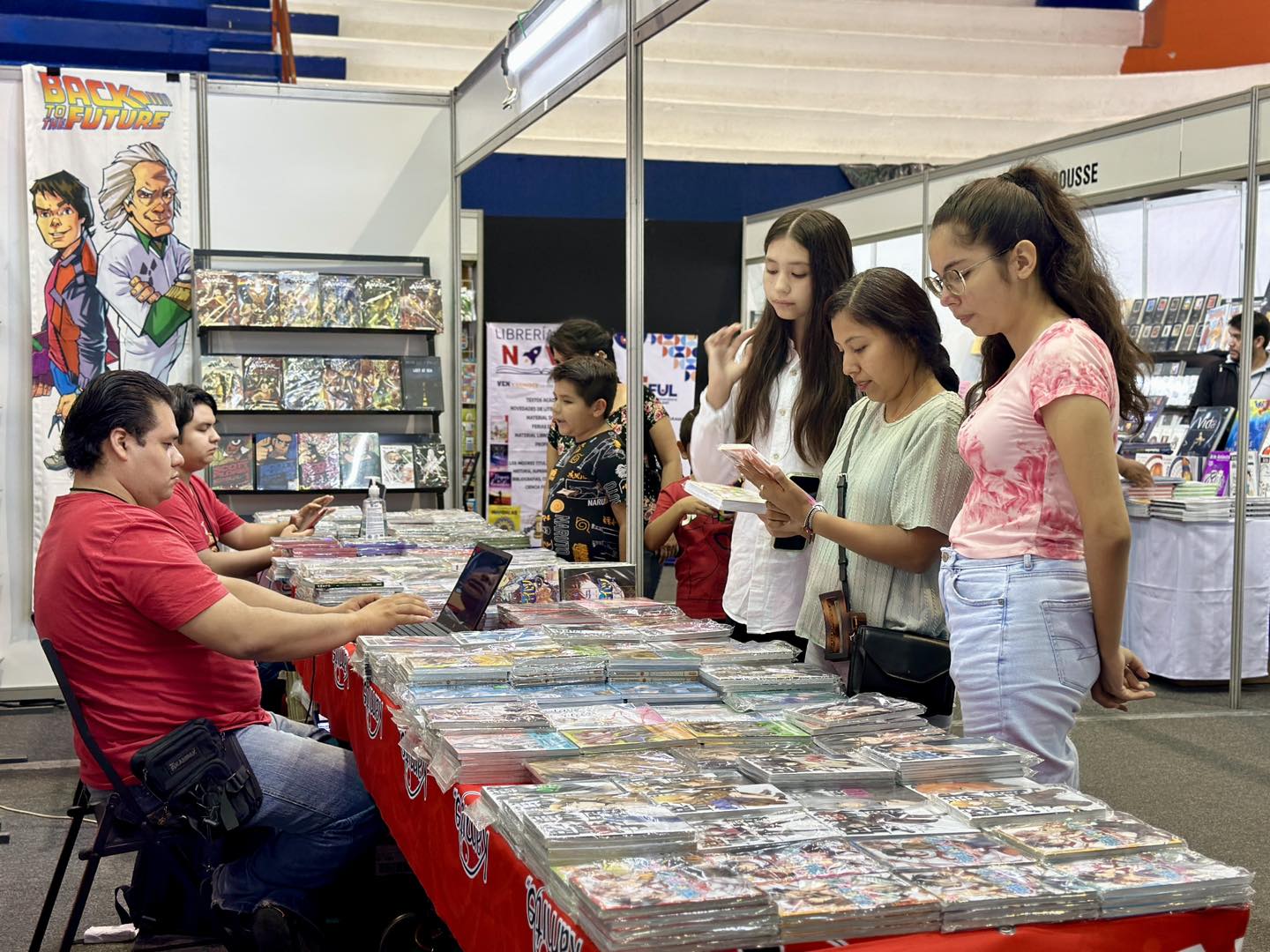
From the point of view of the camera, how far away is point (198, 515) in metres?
4.40

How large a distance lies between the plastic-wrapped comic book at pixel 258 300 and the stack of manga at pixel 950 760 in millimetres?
4694

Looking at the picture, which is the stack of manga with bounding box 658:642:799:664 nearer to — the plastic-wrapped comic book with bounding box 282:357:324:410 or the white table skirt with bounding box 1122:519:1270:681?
the plastic-wrapped comic book with bounding box 282:357:324:410

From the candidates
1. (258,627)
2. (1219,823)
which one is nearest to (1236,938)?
(258,627)

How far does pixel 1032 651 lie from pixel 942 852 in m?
0.58

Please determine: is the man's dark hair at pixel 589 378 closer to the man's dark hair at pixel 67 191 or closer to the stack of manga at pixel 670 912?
the stack of manga at pixel 670 912

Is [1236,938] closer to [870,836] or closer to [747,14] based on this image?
[870,836]

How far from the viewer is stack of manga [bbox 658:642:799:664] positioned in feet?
7.83

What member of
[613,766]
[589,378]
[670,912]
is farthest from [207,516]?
[670,912]

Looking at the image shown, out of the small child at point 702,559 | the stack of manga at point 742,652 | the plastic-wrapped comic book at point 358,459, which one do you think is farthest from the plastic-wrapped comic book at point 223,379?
the stack of manga at point 742,652

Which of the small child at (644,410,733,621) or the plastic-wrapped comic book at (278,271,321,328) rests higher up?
the plastic-wrapped comic book at (278,271,321,328)

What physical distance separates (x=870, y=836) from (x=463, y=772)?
0.59 m

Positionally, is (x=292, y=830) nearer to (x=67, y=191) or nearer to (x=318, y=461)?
(x=318, y=461)

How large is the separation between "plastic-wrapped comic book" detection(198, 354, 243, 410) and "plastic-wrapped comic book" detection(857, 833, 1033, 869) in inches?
193

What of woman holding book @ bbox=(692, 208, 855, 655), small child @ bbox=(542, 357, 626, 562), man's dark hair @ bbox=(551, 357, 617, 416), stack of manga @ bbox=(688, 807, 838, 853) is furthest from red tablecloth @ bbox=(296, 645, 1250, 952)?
man's dark hair @ bbox=(551, 357, 617, 416)
